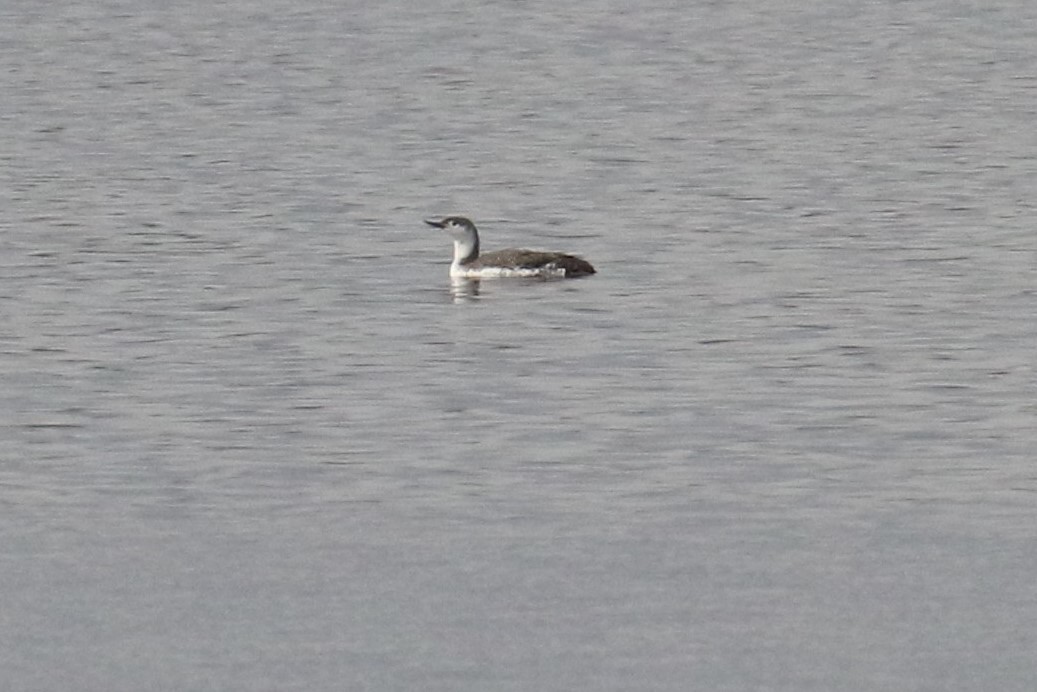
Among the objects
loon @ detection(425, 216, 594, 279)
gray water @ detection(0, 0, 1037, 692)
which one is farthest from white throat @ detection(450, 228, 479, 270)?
gray water @ detection(0, 0, 1037, 692)

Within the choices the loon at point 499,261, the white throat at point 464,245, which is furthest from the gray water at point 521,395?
the white throat at point 464,245

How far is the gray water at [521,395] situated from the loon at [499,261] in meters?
0.29

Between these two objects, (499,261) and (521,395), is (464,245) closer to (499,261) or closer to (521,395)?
(499,261)

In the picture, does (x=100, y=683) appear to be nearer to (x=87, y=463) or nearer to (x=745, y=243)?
(x=87, y=463)

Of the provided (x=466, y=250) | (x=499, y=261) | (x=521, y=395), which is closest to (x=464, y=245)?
(x=466, y=250)

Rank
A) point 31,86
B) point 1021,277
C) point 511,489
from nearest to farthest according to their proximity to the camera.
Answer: point 511,489 → point 1021,277 → point 31,86

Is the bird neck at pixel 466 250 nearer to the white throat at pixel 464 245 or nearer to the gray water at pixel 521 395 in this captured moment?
the white throat at pixel 464 245

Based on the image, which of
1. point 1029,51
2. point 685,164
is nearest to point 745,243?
point 685,164

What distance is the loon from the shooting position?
2856 cm

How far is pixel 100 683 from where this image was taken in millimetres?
12914

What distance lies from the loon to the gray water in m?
0.29

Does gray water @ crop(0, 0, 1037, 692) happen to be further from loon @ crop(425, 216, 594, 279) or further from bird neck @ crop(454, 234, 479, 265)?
bird neck @ crop(454, 234, 479, 265)

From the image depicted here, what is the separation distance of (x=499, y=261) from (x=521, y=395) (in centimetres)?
838

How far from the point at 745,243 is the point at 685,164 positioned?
8.27 metres
